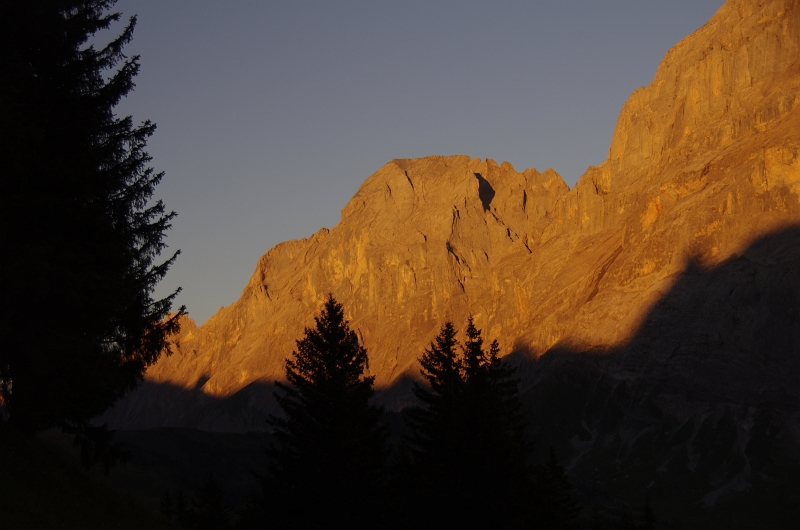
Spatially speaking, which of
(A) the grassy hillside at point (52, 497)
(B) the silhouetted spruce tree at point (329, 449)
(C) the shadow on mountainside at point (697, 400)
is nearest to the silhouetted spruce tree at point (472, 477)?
(B) the silhouetted spruce tree at point (329, 449)

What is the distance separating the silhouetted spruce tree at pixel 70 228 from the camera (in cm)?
1895

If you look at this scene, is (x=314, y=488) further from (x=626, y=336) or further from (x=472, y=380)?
(x=626, y=336)

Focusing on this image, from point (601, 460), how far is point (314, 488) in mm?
148985

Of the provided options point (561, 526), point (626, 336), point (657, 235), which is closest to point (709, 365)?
point (626, 336)

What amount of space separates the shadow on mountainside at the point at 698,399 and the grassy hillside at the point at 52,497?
4965 inches

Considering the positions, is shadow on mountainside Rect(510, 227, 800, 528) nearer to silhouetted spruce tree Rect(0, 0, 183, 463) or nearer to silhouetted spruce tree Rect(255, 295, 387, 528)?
silhouetted spruce tree Rect(255, 295, 387, 528)

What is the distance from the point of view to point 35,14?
799 inches

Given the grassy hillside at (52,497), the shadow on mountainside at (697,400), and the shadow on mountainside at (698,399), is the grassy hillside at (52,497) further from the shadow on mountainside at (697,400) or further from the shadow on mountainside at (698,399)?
the shadow on mountainside at (698,399)

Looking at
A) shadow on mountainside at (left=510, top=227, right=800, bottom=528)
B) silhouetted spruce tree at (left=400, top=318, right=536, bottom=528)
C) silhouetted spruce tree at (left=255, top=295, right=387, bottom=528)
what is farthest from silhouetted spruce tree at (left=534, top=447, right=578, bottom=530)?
shadow on mountainside at (left=510, top=227, right=800, bottom=528)

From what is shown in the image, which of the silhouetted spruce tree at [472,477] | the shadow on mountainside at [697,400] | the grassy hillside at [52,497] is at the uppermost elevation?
the shadow on mountainside at [697,400]

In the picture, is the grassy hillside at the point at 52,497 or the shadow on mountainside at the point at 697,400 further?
the shadow on mountainside at the point at 697,400

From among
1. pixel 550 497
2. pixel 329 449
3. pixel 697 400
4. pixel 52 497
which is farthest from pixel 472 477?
pixel 697 400

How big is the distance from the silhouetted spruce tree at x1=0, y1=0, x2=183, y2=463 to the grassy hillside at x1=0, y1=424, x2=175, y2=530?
1.05 meters

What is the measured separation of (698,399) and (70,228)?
162392mm
